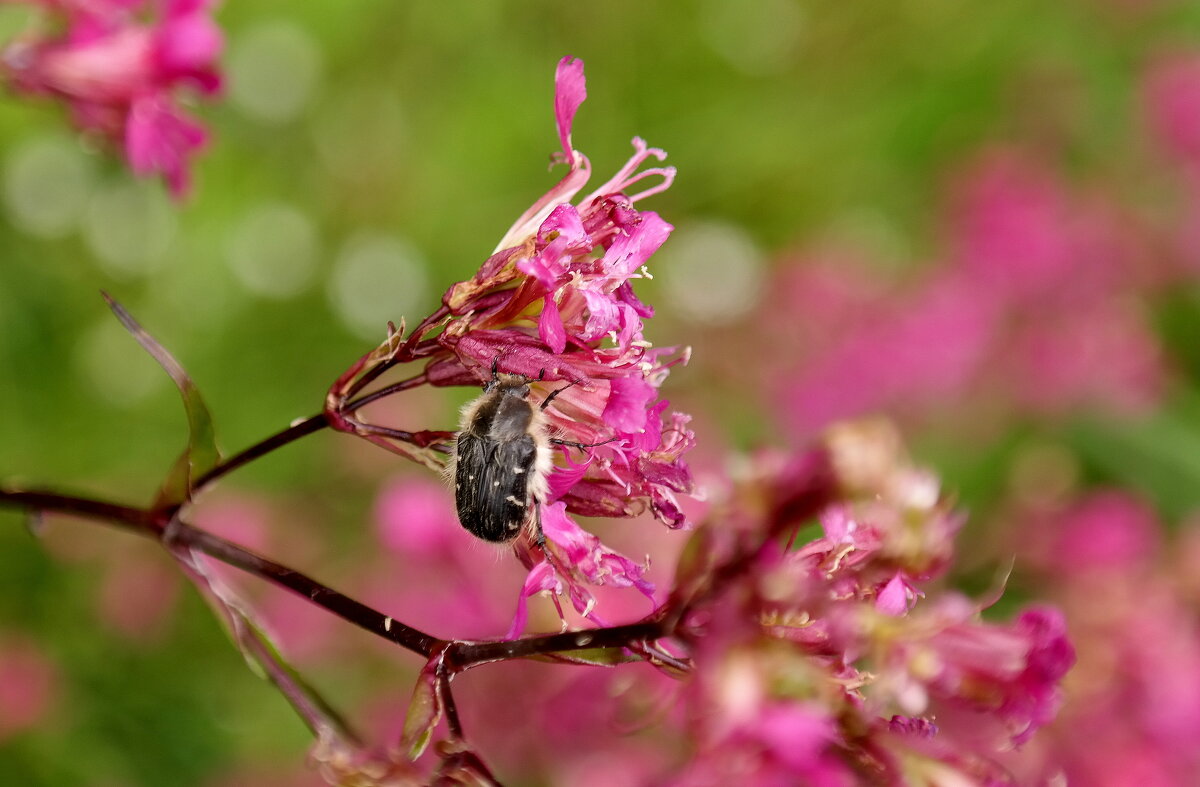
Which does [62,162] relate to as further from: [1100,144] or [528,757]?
[1100,144]

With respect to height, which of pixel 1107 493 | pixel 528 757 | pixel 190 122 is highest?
pixel 190 122

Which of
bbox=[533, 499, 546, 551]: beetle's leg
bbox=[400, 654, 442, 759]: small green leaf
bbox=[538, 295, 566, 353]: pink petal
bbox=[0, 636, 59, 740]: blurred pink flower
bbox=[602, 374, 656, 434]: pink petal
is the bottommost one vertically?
bbox=[400, 654, 442, 759]: small green leaf

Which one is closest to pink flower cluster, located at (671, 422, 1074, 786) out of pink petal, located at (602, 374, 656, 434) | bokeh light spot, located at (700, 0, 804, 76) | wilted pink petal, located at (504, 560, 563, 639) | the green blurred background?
pink petal, located at (602, 374, 656, 434)

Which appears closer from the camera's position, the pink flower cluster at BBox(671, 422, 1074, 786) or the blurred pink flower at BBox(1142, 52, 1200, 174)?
the pink flower cluster at BBox(671, 422, 1074, 786)

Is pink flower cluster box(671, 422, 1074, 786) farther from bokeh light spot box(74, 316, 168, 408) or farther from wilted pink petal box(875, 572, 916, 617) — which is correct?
bokeh light spot box(74, 316, 168, 408)

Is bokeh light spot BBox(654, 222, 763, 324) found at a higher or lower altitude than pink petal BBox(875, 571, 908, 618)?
higher

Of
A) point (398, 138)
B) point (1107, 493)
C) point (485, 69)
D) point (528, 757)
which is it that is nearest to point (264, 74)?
point (398, 138)

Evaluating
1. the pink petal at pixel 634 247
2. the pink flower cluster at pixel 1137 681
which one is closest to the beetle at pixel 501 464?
the pink petal at pixel 634 247

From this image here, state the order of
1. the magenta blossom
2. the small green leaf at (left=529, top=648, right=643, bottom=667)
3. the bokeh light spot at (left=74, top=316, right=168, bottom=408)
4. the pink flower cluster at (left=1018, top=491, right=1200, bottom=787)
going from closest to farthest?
the small green leaf at (left=529, top=648, right=643, bottom=667) → the magenta blossom → the pink flower cluster at (left=1018, top=491, right=1200, bottom=787) → the bokeh light spot at (left=74, top=316, right=168, bottom=408)
